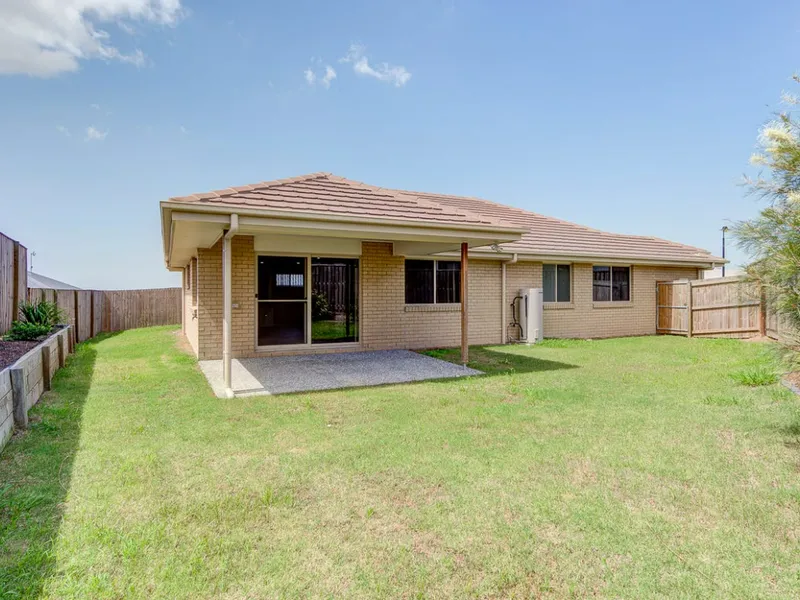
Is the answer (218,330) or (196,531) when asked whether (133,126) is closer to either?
(218,330)

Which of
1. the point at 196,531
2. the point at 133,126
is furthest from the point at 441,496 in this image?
the point at 133,126

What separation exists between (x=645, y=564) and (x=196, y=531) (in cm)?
281

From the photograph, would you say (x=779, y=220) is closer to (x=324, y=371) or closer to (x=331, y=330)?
(x=324, y=371)

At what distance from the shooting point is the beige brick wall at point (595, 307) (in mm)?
13492

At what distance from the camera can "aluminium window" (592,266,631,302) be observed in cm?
1467

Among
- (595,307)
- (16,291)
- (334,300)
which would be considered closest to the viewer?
(16,291)

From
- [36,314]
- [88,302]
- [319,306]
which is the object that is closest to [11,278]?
[36,314]

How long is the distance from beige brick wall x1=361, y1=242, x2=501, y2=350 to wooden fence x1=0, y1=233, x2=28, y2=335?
766 cm

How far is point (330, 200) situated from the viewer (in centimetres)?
769

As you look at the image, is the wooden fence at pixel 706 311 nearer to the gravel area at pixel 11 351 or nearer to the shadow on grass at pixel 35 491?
the shadow on grass at pixel 35 491

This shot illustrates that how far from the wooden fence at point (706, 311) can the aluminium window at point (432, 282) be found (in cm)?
817

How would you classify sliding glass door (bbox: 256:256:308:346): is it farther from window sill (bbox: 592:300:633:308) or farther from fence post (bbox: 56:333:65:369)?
window sill (bbox: 592:300:633:308)

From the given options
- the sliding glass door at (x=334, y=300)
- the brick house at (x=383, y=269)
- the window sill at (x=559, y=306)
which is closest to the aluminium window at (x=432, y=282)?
the brick house at (x=383, y=269)

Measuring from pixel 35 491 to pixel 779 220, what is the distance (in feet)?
23.1
